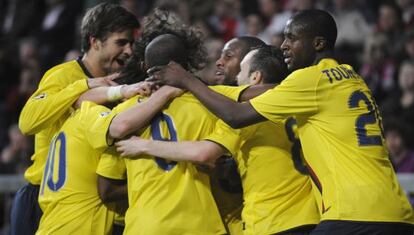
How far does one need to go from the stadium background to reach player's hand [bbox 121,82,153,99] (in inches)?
125

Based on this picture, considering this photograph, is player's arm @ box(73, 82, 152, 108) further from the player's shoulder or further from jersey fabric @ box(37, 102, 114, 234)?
the player's shoulder

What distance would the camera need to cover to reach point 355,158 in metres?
5.29

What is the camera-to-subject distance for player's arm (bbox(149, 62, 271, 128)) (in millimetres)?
5348

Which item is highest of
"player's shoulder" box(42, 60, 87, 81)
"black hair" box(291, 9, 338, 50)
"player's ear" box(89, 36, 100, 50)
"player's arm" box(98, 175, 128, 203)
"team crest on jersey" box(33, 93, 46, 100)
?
"black hair" box(291, 9, 338, 50)

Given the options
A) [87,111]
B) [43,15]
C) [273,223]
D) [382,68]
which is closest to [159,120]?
[87,111]

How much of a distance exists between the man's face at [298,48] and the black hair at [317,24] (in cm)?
3

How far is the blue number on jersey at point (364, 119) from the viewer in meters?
5.34


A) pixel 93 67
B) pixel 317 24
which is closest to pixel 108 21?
pixel 93 67

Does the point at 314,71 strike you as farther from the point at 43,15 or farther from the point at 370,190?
the point at 43,15

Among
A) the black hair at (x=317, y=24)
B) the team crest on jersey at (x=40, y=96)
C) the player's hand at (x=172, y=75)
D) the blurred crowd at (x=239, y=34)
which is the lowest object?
the blurred crowd at (x=239, y=34)

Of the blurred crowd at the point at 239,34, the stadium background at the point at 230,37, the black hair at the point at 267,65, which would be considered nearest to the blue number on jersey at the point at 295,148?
the black hair at the point at 267,65

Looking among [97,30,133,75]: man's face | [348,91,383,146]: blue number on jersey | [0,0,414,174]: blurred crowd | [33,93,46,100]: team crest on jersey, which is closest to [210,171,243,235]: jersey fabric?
[348,91,383,146]: blue number on jersey

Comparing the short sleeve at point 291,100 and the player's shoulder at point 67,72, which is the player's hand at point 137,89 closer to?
the short sleeve at point 291,100

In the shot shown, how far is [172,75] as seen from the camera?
17.7 ft
